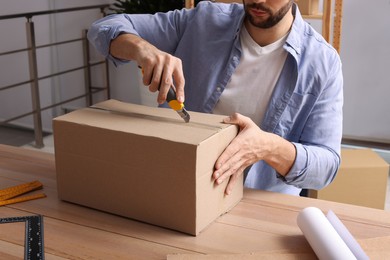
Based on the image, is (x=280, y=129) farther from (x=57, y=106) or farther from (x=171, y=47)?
(x=57, y=106)

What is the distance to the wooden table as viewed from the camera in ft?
2.79

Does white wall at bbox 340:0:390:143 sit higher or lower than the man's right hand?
lower

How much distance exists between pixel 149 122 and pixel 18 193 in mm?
341

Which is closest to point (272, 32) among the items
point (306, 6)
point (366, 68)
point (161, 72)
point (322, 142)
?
point (322, 142)

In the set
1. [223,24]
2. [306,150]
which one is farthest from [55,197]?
[223,24]

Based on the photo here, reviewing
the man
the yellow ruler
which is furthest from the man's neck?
the yellow ruler

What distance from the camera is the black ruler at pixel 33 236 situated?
0.85 m

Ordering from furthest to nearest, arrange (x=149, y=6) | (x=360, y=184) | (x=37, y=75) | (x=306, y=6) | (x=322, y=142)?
1. (x=37, y=75)
2. (x=149, y=6)
3. (x=306, y=6)
4. (x=360, y=184)
5. (x=322, y=142)

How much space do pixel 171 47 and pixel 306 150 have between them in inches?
21.7

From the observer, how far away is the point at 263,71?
1316 mm

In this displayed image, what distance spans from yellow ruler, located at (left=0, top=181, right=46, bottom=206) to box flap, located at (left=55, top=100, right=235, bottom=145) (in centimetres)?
19

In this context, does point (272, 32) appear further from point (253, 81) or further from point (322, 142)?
point (322, 142)

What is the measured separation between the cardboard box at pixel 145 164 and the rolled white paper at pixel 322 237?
0.57 ft

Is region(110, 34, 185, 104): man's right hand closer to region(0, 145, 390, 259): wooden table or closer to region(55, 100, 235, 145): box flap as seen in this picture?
region(55, 100, 235, 145): box flap
